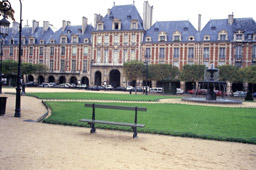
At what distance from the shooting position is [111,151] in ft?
18.4

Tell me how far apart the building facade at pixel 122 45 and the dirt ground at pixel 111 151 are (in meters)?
37.8

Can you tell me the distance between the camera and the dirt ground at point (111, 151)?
473 cm

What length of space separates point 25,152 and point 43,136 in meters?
1.62

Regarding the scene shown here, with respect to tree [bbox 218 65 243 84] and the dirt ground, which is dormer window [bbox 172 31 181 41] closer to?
tree [bbox 218 65 243 84]

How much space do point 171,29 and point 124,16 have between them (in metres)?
9.90

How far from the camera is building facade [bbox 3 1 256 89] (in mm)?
42656

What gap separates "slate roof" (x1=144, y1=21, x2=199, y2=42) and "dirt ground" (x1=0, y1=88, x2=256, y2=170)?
133ft

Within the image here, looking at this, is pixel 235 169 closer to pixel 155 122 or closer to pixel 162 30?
pixel 155 122

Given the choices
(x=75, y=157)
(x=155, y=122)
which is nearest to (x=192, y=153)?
(x=75, y=157)

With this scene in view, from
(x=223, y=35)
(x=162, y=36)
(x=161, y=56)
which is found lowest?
(x=161, y=56)

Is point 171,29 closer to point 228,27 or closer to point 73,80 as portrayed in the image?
point 228,27

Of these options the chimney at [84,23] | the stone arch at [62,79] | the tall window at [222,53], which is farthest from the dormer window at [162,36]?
the stone arch at [62,79]

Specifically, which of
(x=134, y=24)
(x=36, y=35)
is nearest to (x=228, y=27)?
(x=134, y=24)

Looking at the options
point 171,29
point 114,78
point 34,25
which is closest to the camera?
point 171,29
